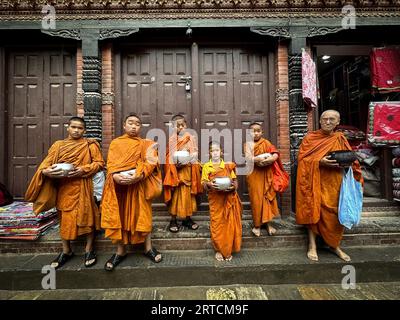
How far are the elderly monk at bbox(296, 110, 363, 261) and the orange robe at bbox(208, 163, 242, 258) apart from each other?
0.99 m

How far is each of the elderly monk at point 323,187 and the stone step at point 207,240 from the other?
45cm

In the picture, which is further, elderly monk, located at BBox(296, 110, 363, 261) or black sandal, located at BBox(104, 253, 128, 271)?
elderly monk, located at BBox(296, 110, 363, 261)

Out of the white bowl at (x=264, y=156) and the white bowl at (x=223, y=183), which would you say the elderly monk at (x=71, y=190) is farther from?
the white bowl at (x=264, y=156)

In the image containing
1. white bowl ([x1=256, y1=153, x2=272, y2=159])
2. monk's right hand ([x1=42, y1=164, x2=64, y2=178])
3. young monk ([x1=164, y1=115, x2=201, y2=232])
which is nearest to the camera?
monk's right hand ([x1=42, y1=164, x2=64, y2=178])

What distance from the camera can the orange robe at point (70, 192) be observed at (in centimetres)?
344

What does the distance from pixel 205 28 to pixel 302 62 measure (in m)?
1.98

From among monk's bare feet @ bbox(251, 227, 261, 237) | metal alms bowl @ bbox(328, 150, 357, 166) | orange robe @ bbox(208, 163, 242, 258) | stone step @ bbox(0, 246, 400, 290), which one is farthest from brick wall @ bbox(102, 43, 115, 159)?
metal alms bowl @ bbox(328, 150, 357, 166)

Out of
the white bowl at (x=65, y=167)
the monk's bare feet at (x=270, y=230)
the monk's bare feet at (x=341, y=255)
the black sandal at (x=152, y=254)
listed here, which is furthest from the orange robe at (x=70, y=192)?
the monk's bare feet at (x=341, y=255)

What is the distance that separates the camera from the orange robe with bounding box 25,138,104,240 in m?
3.44

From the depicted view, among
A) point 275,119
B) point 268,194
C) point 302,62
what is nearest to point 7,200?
point 268,194

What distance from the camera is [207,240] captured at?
4.09 meters

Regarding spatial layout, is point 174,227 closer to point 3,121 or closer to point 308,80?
point 308,80

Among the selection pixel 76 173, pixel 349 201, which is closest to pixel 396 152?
pixel 349 201

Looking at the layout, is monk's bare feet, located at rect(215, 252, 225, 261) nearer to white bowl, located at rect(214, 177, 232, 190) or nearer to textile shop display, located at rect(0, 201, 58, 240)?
white bowl, located at rect(214, 177, 232, 190)
